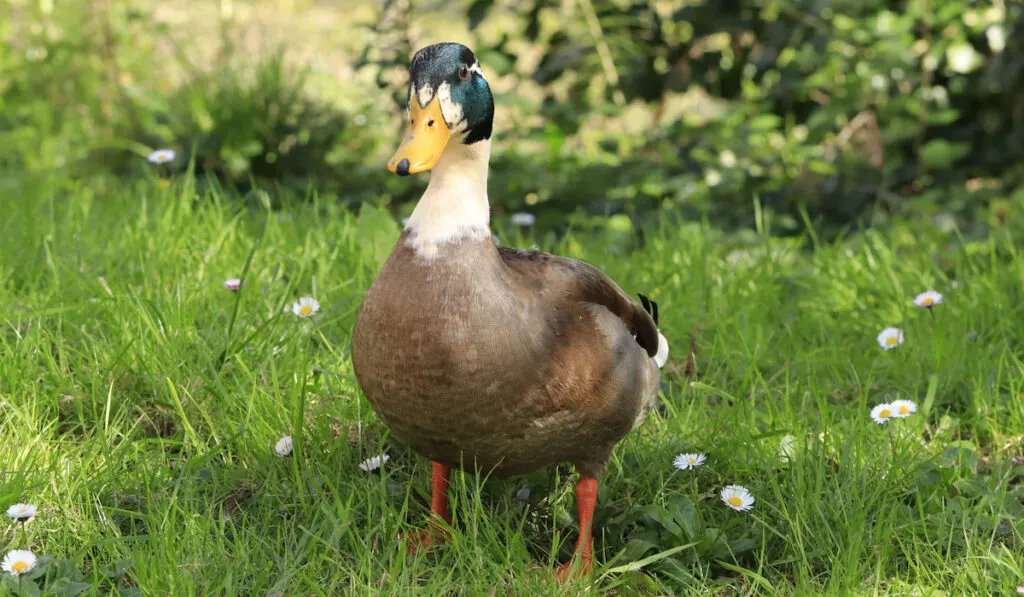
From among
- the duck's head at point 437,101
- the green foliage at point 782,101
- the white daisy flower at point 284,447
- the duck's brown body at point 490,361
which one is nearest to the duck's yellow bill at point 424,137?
the duck's head at point 437,101

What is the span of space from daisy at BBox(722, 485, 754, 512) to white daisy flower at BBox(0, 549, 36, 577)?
1.46 metres

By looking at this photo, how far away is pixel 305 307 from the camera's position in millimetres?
3209

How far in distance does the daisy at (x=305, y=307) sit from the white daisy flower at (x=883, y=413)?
5.01ft

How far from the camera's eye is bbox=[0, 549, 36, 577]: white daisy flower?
7.20ft

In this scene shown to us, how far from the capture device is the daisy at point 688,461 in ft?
8.75

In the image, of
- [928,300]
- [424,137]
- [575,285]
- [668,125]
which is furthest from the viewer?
[668,125]

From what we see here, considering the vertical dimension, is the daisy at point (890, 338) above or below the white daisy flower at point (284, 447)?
below

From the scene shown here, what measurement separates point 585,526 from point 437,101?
0.99 meters

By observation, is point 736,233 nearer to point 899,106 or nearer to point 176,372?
point 899,106

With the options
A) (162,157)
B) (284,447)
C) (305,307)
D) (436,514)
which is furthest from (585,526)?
(162,157)

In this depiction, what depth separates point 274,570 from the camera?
7.79 ft

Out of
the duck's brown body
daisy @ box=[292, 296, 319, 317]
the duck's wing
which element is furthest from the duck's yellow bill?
daisy @ box=[292, 296, 319, 317]

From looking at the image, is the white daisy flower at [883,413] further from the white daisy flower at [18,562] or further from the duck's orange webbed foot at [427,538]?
the white daisy flower at [18,562]

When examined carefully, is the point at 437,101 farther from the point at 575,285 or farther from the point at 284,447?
the point at 284,447
